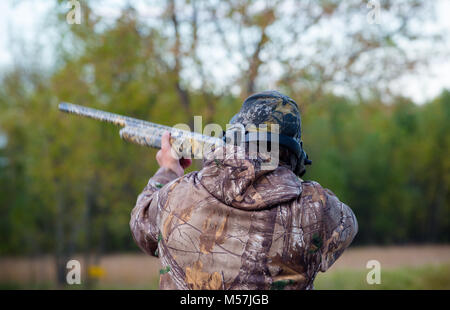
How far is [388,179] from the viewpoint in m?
26.8

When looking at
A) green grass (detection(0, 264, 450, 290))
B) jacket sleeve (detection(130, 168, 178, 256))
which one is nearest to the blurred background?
green grass (detection(0, 264, 450, 290))

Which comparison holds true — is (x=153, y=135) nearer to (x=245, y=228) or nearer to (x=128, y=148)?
(x=245, y=228)

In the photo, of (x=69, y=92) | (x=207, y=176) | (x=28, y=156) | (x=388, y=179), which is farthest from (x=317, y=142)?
(x=207, y=176)

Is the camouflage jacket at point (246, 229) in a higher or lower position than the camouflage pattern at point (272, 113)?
lower

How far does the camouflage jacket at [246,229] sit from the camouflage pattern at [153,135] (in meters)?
0.48

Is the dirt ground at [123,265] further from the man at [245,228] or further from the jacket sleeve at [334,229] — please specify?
the man at [245,228]

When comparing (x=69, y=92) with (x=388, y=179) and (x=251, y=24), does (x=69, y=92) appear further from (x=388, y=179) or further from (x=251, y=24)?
(x=388, y=179)

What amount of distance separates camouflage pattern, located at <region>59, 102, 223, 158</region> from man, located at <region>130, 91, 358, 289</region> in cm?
47

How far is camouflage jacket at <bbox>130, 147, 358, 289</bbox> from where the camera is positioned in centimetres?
178

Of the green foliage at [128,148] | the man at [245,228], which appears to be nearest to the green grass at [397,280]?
the green foliage at [128,148]

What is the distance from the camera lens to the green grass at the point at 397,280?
344 inches

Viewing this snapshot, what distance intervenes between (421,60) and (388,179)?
18217 millimetres

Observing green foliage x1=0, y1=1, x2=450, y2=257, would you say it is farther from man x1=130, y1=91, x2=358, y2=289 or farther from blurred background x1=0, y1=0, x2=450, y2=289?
man x1=130, y1=91, x2=358, y2=289

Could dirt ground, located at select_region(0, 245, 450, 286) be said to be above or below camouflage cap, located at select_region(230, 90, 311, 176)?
below
